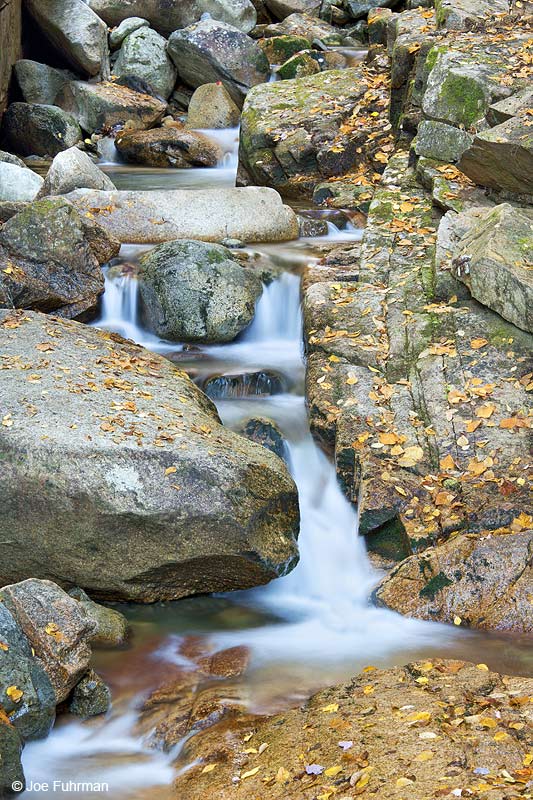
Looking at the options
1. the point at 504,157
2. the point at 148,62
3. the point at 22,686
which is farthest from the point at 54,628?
the point at 148,62

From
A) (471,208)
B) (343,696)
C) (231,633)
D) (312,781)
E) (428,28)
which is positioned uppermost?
(428,28)

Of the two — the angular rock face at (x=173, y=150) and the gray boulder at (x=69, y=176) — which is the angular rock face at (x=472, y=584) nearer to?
the gray boulder at (x=69, y=176)

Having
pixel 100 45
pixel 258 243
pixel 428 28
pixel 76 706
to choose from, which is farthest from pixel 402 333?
pixel 100 45

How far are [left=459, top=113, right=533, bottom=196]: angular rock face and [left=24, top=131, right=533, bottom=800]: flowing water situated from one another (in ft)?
9.02

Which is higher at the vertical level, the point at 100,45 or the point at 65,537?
the point at 100,45

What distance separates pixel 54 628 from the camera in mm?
5164

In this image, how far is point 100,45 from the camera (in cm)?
1702

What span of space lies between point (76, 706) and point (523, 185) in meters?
6.61

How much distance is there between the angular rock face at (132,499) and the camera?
610 centimetres

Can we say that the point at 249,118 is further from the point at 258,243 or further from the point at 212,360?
the point at 212,360

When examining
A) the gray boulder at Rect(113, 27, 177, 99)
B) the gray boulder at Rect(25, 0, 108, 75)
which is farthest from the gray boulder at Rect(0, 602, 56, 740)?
the gray boulder at Rect(113, 27, 177, 99)

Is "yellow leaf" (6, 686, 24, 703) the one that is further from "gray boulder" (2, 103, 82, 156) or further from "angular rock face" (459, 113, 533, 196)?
"gray boulder" (2, 103, 82, 156)

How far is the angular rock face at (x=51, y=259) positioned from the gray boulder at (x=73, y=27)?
860cm

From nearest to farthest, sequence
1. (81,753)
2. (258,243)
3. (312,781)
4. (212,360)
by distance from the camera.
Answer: (312,781), (81,753), (212,360), (258,243)
